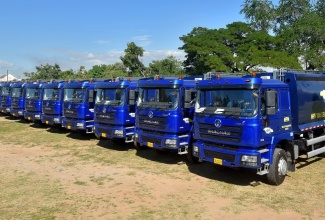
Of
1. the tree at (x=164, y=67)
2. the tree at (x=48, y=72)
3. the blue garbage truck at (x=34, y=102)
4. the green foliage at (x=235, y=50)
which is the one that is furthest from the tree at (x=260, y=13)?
the tree at (x=48, y=72)

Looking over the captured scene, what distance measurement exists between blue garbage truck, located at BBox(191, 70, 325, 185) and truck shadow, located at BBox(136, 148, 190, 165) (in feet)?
7.41

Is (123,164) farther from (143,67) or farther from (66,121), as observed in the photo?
(143,67)

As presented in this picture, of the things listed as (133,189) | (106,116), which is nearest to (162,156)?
(106,116)

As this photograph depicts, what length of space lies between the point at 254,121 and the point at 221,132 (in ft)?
2.80

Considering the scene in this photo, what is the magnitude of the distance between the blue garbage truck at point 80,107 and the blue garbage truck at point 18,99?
270 inches

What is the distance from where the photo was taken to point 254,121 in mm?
7180

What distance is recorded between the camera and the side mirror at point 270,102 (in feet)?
23.5

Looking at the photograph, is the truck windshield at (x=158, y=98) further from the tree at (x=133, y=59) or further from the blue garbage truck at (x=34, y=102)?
the tree at (x=133, y=59)

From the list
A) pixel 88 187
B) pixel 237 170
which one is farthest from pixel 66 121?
pixel 237 170

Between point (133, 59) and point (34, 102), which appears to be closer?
point (34, 102)

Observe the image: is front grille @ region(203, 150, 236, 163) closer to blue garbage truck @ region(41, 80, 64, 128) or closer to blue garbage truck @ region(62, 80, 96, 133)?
blue garbage truck @ region(62, 80, 96, 133)

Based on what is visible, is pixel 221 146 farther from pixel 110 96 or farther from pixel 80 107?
pixel 80 107

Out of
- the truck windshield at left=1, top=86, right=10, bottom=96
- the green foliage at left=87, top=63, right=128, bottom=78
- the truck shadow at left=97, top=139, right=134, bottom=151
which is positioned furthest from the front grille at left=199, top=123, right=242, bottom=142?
the green foliage at left=87, top=63, right=128, bottom=78

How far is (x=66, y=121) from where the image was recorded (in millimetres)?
14414
